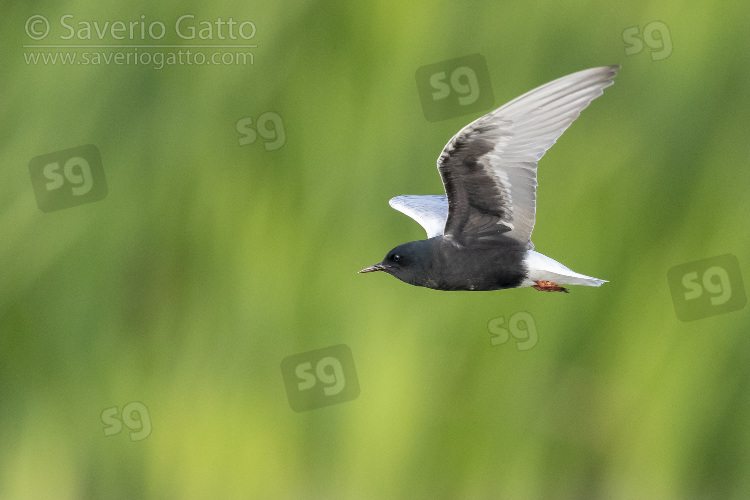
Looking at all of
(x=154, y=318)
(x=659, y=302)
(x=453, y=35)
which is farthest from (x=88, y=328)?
(x=659, y=302)

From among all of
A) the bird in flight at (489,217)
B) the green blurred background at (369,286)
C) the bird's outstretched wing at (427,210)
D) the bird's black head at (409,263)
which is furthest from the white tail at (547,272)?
the green blurred background at (369,286)

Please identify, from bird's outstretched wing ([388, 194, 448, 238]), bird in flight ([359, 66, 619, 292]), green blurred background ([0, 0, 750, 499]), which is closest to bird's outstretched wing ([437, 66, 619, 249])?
bird in flight ([359, 66, 619, 292])

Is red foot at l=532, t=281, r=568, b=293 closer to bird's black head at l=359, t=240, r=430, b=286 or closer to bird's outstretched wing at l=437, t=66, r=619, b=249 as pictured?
bird's outstretched wing at l=437, t=66, r=619, b=249

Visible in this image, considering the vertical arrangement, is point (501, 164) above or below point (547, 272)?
above

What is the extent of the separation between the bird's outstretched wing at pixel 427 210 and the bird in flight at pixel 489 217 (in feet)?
0.81

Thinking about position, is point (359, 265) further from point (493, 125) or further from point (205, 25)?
point (493, 125)

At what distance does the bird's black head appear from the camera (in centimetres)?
214

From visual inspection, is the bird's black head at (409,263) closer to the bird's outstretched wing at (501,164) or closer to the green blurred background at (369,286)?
the bird's outstretched wing at (501,164)

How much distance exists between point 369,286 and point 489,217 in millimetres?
1237

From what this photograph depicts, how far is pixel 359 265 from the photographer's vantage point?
3355 millimetres

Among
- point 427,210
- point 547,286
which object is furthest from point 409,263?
point 427,210

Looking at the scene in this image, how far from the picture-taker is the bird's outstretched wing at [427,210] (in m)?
2.54

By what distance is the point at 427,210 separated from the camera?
8.79 feet

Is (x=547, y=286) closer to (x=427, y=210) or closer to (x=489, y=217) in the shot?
(x=489, y=217)
